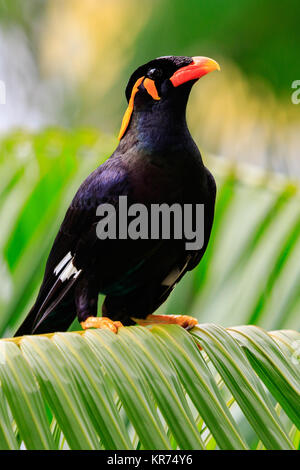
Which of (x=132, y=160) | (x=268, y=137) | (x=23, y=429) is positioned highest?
(x=268, y=137)

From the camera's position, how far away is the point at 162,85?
7.06ft

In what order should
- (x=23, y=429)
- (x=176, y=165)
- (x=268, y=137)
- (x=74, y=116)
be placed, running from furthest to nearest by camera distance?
1. (x=74, y=116)
2. (x=268, y=137)
3. (x=176, y=165)
4. (x=23, y=429)

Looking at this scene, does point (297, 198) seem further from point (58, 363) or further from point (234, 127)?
point (234, 127)

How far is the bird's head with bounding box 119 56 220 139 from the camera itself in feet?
6.93

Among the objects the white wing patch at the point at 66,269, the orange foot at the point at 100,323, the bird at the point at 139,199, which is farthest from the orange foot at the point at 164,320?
the white wing patch at the point at 66,269

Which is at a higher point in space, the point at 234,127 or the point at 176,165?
the point at 234,127

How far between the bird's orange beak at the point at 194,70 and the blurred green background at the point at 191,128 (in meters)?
0.80

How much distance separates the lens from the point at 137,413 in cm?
135

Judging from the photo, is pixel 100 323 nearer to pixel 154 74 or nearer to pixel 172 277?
pixel 172 277

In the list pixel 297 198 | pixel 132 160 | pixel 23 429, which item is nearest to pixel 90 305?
pixel 132 160

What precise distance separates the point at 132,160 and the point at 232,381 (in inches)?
32.4

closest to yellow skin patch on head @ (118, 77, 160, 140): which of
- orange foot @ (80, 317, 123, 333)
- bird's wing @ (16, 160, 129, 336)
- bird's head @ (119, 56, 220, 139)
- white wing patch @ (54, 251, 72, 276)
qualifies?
bird's head @ (119, 56, 220, 139)

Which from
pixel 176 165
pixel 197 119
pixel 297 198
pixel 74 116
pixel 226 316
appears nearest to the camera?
pixel 176 165

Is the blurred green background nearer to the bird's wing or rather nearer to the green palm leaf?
the bird's wing
